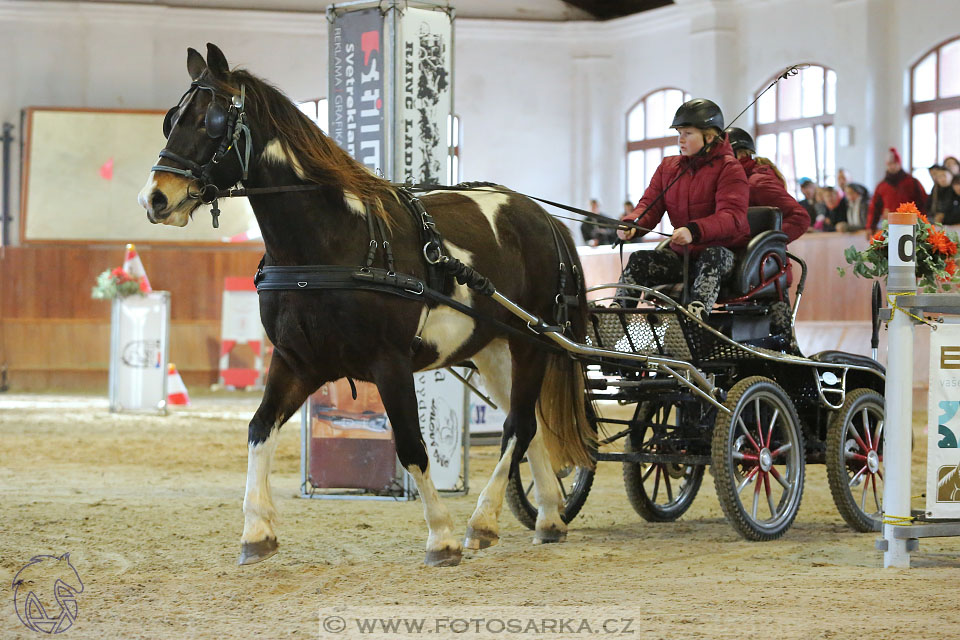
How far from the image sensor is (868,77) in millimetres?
17844

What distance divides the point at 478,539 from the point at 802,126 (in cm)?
1565

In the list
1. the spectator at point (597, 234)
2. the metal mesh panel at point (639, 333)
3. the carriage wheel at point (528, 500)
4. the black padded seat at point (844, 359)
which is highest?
the spectator at point (597, 234)

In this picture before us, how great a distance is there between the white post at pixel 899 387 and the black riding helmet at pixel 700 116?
126 centimetres

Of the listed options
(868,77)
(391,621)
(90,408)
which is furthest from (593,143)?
(391,621)

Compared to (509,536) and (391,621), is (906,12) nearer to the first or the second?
(509,536)

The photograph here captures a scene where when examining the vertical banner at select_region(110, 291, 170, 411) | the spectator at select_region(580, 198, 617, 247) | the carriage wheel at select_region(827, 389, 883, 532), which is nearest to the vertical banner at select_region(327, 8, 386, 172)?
the carriage wheel at select_region(827, 389, 883, 532)

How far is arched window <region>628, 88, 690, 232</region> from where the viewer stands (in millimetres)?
21438

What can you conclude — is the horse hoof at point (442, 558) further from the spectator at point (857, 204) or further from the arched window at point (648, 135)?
the arched window at point (648, 135)

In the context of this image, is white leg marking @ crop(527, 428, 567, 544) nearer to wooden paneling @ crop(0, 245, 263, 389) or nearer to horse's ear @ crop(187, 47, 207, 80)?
horse's ear @ crop(187, 47, 207, 80)

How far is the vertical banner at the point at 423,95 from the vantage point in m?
6.88

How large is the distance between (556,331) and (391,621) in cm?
191

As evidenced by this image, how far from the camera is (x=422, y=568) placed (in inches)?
186

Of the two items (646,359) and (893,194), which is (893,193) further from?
(646,359)

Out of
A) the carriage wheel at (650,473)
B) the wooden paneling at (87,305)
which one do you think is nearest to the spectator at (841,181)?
the wooden paneling at (87,305)
